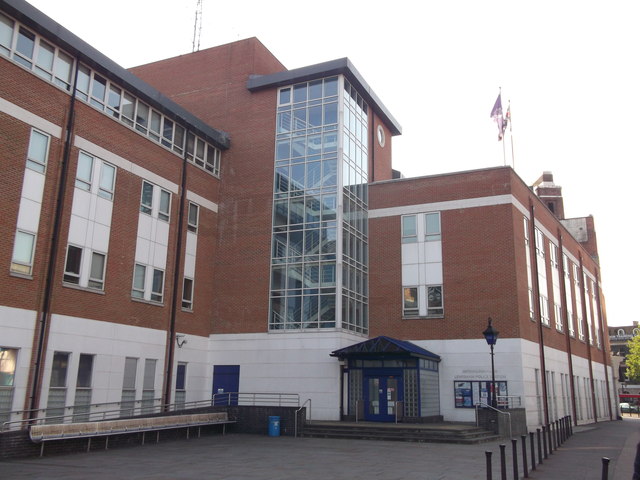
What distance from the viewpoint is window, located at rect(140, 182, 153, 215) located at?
26.8 m

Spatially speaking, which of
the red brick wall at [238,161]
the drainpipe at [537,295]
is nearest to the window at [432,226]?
the drainpipe at [537,295]

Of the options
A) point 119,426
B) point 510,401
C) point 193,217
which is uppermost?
point 193,217

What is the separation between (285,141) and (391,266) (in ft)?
28.4

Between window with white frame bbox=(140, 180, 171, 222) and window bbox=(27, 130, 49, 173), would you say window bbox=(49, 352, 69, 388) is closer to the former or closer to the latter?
window bbox=(27, 130, 49, 173)

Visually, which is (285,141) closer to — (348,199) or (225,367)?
(348,199)

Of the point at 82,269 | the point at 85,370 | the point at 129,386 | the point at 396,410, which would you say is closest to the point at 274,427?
the point at 396,410

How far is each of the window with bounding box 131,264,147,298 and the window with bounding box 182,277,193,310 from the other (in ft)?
9.51

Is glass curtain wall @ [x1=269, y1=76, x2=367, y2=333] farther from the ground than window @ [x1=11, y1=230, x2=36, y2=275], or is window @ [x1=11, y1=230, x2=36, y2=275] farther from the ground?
glass curtain wall @ [x1=269, y1=76, x2=367, y2=333]

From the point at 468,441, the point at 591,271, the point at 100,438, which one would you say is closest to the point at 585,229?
the point at 591,271

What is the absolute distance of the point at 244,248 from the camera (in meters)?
31.3

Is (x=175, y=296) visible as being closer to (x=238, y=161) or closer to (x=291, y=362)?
(x=291, y=362)

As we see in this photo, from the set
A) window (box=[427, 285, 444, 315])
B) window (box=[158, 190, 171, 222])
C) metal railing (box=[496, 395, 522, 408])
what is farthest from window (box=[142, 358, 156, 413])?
metal railing (box=[496, 395, 522, 408])

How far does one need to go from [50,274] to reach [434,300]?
58.8 ft

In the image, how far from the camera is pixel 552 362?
3391 cm
